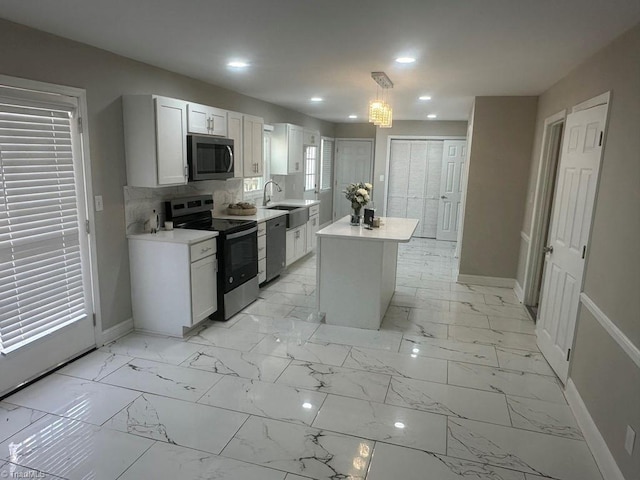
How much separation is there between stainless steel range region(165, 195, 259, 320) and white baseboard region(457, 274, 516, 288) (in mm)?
2757

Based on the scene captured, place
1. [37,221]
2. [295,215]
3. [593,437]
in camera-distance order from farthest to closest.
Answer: [295,215] → [37,221] → [593,437]

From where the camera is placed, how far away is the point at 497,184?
528 cm

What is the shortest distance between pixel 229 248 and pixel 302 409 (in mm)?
1841

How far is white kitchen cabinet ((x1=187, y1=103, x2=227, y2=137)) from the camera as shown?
3.87 metres

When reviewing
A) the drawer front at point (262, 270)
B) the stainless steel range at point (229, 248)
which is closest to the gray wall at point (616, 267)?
the stainless steel range at point (229, 248)

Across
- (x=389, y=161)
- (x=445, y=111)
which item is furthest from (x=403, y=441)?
(x=389, y=161)

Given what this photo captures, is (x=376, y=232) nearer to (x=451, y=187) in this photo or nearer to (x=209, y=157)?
(x=209, y=157)

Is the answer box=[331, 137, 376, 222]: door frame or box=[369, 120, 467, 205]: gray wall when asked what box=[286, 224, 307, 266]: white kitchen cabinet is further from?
box=[331, 137, 376, 222]: door frame

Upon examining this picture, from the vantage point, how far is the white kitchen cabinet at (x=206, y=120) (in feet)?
12.7

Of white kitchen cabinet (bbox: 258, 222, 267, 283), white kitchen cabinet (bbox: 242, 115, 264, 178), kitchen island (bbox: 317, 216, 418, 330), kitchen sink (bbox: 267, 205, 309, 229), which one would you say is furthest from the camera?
kitchen sink (bbox: 267, 205, 309, 229)

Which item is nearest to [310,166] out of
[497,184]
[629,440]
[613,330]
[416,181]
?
[416,181]

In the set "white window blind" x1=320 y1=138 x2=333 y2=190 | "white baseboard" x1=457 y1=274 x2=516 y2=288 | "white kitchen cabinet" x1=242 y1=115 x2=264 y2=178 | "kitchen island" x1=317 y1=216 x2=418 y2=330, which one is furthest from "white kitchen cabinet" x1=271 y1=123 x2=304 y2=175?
"white baseboard" x1=457 y1=274 x2=516 y2=288

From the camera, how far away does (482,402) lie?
9.20ft

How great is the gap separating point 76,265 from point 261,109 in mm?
3584
